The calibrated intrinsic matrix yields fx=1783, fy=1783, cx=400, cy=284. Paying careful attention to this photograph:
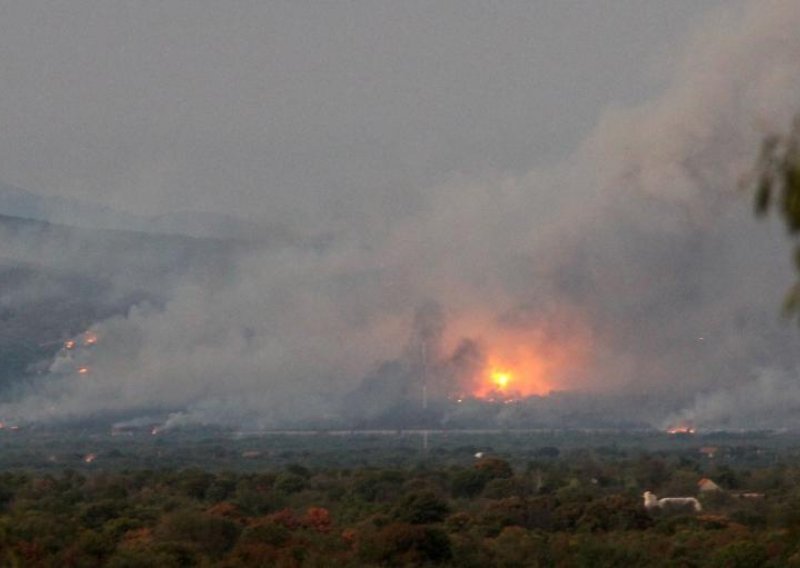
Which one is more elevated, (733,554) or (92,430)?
(92,430)

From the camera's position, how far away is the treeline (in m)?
39.8

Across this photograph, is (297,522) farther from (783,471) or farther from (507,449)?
(507,449)

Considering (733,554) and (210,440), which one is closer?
(733,554)

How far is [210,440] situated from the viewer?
158625 millimetres

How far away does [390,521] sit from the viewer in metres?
48.8

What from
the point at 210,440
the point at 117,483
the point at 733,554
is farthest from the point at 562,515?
the point at 210,440

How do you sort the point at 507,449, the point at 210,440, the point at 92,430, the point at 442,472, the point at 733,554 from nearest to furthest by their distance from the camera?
the point at 733,554
the point at 442,472
the point at 507,449
the point at 210,440
the point at 92,430

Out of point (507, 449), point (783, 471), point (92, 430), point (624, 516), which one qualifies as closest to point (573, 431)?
point (507, 449)

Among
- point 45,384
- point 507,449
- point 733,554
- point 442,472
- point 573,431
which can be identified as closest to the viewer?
point 733,554

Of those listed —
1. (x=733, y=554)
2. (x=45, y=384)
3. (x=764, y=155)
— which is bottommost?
(x=733, y=554)

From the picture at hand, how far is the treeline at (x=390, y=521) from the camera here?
39812 millimetres

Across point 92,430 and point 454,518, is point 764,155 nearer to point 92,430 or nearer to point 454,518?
point 454,518

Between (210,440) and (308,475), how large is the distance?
75144mm

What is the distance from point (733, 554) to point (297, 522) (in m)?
15.1
